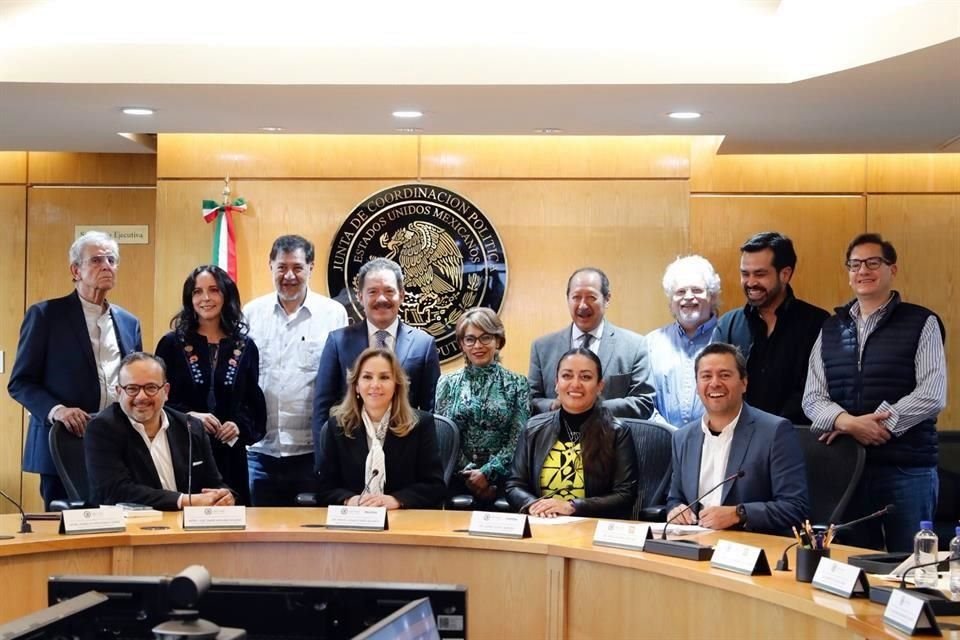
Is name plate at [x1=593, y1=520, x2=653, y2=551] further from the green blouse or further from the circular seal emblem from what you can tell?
the circular seal emblem

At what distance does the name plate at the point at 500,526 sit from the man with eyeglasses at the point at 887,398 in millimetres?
1409

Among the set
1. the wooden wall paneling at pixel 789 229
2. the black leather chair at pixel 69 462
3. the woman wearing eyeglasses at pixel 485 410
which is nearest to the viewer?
the black leather chair at pixel 69 462

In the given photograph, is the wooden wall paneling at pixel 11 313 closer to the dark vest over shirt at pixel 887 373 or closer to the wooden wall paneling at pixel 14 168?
the wooden wall paneling at pixel 14 168

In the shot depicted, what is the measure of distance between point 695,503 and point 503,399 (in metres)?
1.15

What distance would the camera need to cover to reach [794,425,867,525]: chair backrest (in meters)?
4.25

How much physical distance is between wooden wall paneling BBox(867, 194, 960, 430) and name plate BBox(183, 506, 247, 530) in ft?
14.6

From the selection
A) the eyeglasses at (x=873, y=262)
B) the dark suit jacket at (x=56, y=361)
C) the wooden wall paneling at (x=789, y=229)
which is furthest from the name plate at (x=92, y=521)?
the wooden wall paneling at (x=789, y=229)

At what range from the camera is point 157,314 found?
674 centimetres

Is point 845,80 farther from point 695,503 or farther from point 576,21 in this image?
point 695,503

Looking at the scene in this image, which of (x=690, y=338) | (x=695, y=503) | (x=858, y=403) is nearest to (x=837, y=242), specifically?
(x=690, y=338)

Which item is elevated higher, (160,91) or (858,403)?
(160,91)

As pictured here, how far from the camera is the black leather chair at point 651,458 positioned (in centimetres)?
470

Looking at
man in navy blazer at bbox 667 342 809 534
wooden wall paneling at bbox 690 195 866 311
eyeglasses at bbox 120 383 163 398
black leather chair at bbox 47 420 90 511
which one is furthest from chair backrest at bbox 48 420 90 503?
wooden wall paneling at bbox 690 195 866 311

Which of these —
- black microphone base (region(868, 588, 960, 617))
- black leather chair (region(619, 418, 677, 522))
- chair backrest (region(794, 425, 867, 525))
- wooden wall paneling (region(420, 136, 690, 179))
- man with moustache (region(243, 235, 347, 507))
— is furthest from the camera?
wooden wall paneling (region(420, 136, 690, 179))
